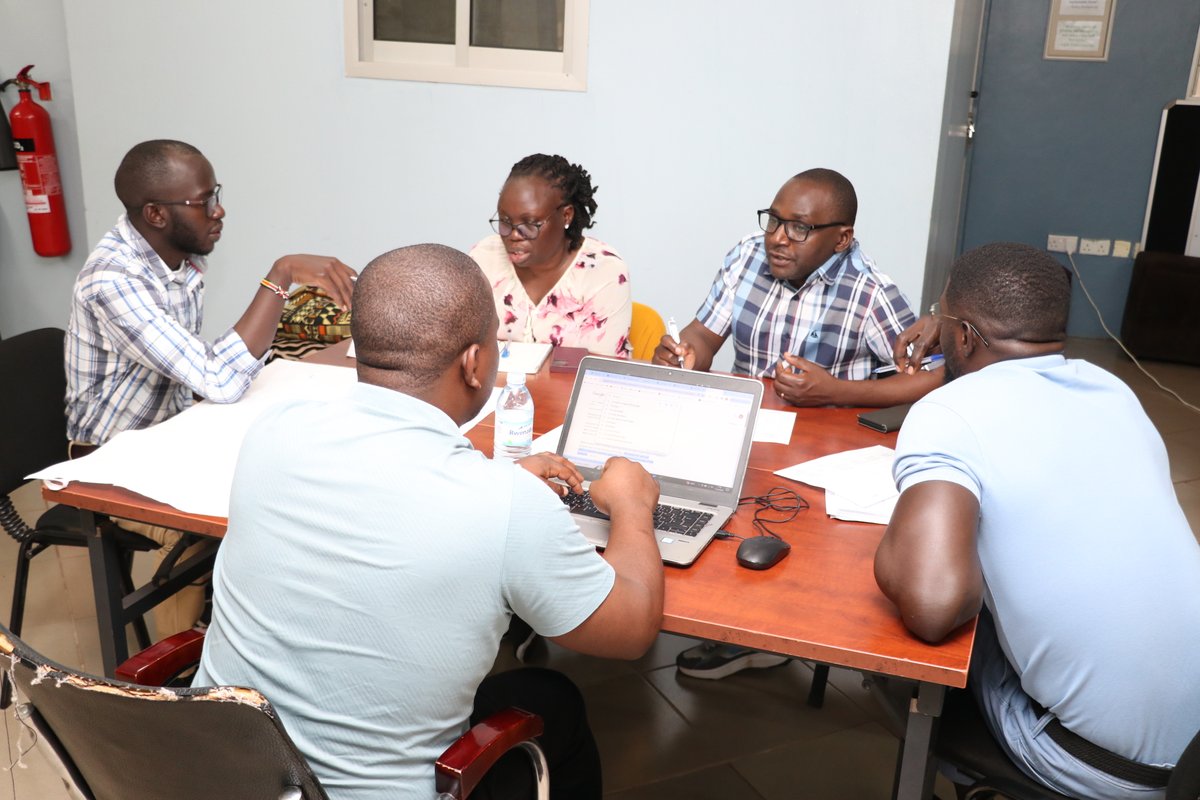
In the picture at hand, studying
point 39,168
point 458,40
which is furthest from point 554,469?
point 39,168

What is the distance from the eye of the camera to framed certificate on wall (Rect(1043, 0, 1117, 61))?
18.6ft

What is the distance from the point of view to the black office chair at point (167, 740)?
1.08 m

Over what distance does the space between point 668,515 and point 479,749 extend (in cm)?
63

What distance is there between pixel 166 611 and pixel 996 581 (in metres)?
1.94

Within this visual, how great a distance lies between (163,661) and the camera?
1.54 metres

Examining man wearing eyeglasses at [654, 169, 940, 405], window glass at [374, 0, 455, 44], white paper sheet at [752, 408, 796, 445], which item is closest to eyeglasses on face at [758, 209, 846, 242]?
man wearing eyeglasses at [654, 169, 940, 405]

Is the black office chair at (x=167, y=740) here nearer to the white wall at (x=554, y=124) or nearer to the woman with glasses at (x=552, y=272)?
the woman with glasses at (x=552, y=272)

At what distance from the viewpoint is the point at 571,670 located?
8.96 feet

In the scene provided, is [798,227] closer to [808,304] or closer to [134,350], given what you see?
[808,304]

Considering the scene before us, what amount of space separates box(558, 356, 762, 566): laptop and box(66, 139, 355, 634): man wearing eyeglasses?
35.9 inches

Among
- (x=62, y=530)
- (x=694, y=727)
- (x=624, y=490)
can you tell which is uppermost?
(x=624, y=490)

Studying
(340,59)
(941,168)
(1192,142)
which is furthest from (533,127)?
(1192,142)

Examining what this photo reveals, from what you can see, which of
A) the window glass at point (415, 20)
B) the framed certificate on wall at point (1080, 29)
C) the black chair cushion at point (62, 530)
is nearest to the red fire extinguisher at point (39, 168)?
the window glass at point (415, 20)

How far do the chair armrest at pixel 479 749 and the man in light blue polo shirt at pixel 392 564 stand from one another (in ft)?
0.10
